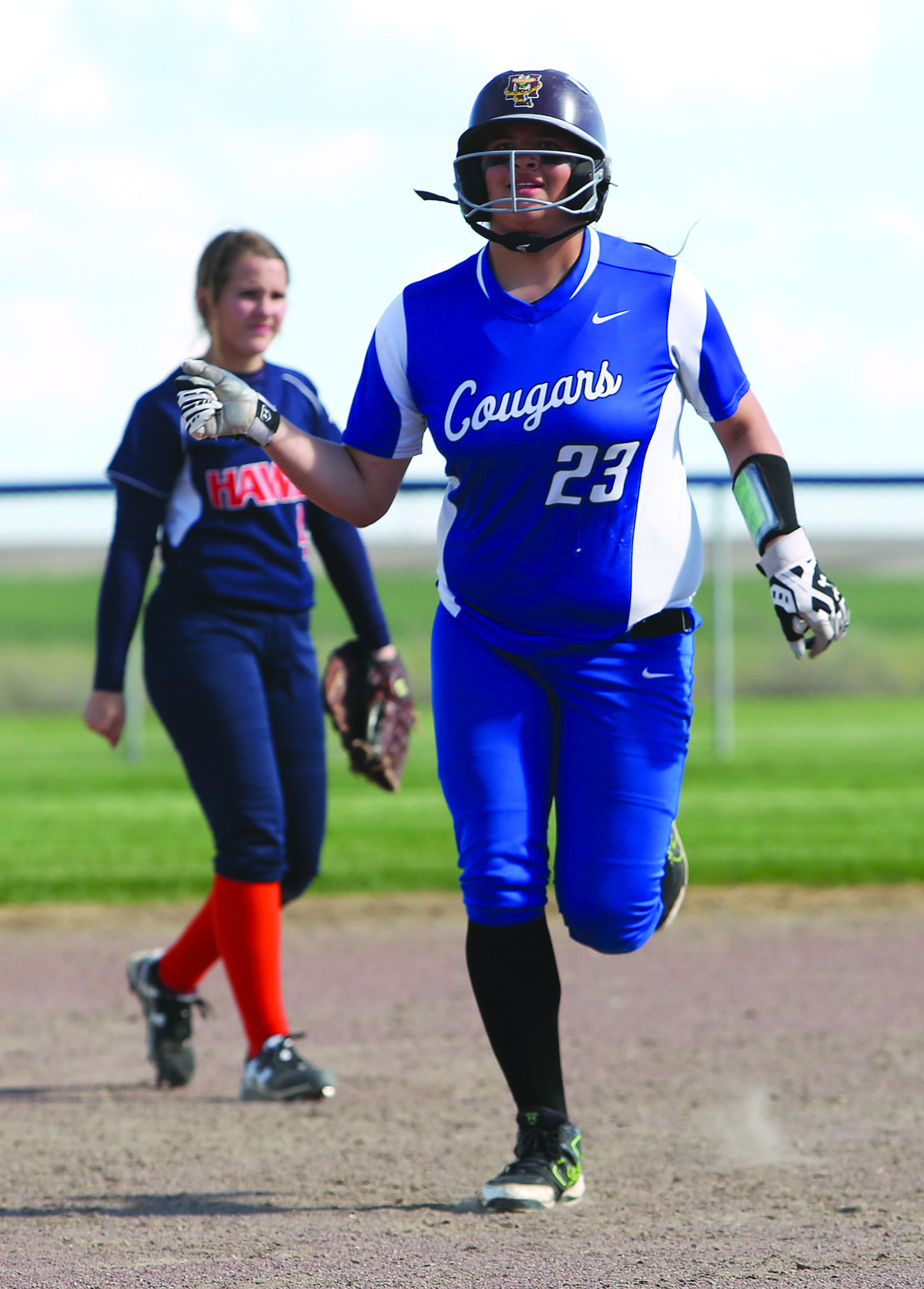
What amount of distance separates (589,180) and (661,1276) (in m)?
2.03

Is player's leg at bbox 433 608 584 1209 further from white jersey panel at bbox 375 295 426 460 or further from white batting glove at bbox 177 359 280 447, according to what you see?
white batting glove at bbox 177 359 280 447

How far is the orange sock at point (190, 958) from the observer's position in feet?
14.5

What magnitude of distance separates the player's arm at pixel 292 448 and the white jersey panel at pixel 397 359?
0.11 m

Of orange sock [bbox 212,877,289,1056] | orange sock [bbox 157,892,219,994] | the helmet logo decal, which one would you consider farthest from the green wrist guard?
orange sock [bbox 157,892,219,994]

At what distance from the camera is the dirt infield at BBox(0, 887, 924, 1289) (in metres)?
2.82

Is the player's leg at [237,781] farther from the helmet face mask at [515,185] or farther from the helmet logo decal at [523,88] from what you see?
the helmet logo decal at [523,88]

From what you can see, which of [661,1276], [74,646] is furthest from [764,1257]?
[74,646]

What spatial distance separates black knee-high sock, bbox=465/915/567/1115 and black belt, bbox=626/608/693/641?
2.00 ft

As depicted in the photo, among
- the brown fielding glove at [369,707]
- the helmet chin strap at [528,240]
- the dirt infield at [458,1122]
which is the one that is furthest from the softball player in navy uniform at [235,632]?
the helmet chin strap at [528,240]

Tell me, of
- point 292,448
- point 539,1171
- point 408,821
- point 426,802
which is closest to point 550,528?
point 292,448

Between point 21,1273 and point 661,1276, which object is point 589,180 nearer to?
point 661,1276

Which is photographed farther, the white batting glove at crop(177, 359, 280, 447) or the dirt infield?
the white batting glove at crop(177, 359, 280, 447)

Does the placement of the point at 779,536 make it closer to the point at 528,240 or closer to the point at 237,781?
the point at 528,240

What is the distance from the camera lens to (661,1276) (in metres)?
2.65
